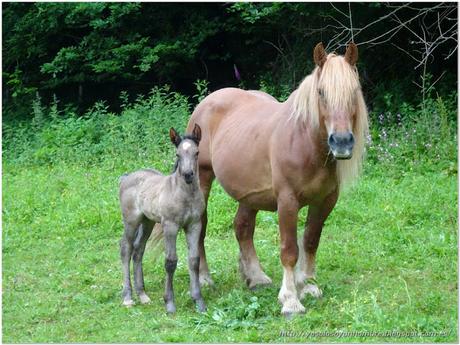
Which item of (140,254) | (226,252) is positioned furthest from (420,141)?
(140,254)

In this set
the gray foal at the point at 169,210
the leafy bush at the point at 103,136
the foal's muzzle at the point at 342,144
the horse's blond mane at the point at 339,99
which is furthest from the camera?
the leafy bush at the point at 103,136

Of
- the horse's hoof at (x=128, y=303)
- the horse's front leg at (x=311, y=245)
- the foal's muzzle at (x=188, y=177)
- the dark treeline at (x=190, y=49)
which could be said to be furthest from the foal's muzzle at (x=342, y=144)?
the dark treeline at (x=190, y=49)

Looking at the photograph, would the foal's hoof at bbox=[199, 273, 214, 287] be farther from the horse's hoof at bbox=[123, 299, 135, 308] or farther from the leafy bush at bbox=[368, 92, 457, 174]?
the leafy bush at bbox=[368, 92, 457, 174]

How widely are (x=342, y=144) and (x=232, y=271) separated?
8.28 feet

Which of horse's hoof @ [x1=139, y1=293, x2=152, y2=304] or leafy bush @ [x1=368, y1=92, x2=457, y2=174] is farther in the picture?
leafy bush @ [x1=368, y1=92, x2=457, y2=174]

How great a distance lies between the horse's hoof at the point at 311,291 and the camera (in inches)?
237

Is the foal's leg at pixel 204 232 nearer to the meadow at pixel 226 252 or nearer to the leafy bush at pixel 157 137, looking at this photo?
the meadow at pixel 226 252

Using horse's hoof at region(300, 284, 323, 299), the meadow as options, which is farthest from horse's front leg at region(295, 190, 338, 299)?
the meadow

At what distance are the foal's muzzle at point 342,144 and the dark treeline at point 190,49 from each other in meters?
8.10

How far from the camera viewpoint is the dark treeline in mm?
13359

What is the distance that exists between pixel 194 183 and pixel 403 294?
6.22 feet

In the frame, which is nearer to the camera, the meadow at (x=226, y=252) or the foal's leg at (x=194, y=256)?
the meadow at (x=226, y=252)

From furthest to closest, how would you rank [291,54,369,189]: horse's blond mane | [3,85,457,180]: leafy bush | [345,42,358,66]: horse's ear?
[3,85,457,180]: leafy bush, [345,42,358,66]: horse's ear, [291,54,369,189]: horse's blond mane

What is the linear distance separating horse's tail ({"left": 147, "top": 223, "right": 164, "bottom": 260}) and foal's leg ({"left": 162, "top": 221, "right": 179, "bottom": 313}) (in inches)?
28.6
